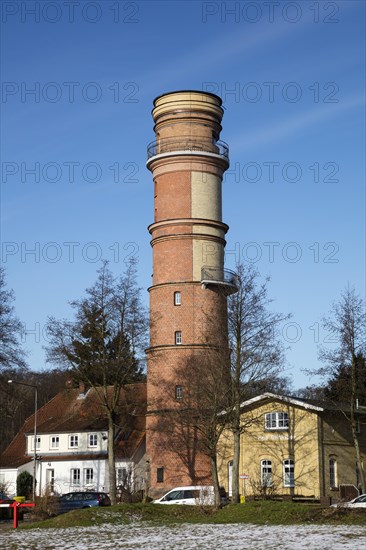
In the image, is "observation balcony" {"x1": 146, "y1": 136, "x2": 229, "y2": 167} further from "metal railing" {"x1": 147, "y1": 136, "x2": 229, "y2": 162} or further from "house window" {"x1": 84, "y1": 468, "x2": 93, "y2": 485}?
"house window" {"x1": 84, "y1": 468, "x2": 93, "y2": 485}

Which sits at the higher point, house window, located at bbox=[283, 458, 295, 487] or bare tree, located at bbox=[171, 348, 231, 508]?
bare tree, located at bbox=[171, 348, 231, 508]

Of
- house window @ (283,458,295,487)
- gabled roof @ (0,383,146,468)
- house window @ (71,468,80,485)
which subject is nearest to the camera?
house window @ (283,458,295,487)

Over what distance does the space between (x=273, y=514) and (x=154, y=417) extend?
22.6 m

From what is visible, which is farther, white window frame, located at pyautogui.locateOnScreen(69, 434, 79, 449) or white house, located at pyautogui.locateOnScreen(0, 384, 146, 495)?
white window frame, located at pyautogui.locateOnScreen(69, 434, 79, 449)

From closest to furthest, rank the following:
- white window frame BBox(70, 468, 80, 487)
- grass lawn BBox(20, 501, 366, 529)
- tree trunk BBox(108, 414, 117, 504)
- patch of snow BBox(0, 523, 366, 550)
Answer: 1. patch of snow BBox(0, 523, 366, 550)
2. grass lawn BBox(20, 501, 366, 529)
3. tree trunk BBox(108, 414, 117, 504)
4. white window frame BBox(70, 468, 80, 487)

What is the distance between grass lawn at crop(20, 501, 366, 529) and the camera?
90.8 ft

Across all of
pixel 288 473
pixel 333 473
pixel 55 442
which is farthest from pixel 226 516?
pixel 55 442

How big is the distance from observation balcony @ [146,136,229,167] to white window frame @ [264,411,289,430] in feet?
55.5

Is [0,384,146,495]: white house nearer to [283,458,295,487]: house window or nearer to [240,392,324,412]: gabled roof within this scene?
[240,392,324,412]: gabled roof

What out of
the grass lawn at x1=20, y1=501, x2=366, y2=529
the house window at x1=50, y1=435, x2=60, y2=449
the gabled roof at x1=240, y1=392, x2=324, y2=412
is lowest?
the grass lawn at x1=20, y1=501, x2=366, y2=529

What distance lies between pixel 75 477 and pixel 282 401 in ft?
59.9

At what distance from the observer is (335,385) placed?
140 ft

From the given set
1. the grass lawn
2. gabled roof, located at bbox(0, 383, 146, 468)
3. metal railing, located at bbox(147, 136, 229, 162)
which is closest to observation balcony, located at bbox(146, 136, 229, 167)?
metal railing, located at bbox(147, 136, 229, 162)

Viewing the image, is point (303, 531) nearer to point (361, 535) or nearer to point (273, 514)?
point (361, 535)
